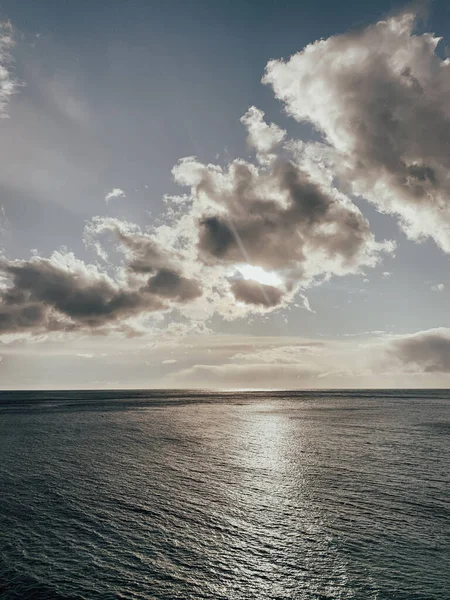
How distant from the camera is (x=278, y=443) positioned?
226 feet

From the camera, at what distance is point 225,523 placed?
30.3 m

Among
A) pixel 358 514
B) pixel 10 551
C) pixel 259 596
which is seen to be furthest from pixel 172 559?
pixel 358 514

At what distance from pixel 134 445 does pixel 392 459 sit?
39747mm

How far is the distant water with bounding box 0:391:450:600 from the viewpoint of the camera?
71.1 feet

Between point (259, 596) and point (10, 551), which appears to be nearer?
point (259, 596)

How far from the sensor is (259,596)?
2048 cm

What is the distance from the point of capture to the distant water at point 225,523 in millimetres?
21656

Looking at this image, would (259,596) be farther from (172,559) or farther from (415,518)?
(415,518)

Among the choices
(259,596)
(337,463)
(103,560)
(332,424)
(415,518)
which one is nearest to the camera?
(259,596)

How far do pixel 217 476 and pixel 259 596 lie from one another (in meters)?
24.9

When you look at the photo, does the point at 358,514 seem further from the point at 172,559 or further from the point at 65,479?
the point at 65,479

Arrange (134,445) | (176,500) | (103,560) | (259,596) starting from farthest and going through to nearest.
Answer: (134,445) < (176,500) < (103,560) < (259,596)

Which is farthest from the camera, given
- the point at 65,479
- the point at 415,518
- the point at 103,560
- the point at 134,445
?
the point at 134,445

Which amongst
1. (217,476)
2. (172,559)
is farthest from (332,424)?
(172,559)
